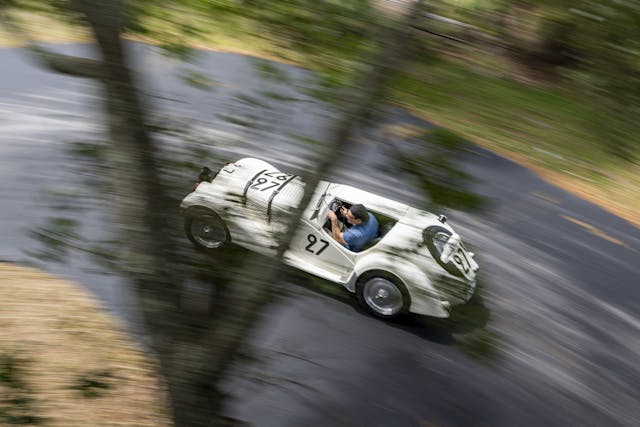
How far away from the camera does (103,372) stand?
2.97 meters

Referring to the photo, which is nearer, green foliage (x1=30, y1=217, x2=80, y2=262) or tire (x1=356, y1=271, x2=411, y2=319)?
green foliage (x1=30, y1=217, x2=80, y2=262)

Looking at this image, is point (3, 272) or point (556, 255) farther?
point (556, 255)

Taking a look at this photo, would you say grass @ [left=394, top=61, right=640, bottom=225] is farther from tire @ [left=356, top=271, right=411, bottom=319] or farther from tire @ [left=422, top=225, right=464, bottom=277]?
tire @ [left=356, top=271, right=411, bottom=319]

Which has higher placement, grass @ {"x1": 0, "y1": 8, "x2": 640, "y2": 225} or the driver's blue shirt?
→ grass @ {"x1": 0, "y1": 8, "x2": 640, "y2": 225}

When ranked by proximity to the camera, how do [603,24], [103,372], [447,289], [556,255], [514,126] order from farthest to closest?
[556,255] → [103,372] → [447,289] → [514,126] → [603,24]

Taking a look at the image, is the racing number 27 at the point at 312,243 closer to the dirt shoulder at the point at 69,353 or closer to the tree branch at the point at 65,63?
the dirt shoulder at the point at 69,353

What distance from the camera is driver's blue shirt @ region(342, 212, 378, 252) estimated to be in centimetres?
599

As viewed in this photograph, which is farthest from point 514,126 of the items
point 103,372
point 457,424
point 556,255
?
point 556,255

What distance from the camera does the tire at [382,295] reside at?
5914 mm

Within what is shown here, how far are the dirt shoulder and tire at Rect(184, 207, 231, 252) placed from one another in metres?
1.37

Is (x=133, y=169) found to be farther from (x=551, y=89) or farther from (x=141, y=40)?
(x=551, y=89)

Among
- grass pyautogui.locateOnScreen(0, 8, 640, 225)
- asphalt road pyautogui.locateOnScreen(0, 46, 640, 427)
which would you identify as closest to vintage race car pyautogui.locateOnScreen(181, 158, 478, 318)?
asphalt road pyautogui.locateOnScreen(0, 46, 640, 427)

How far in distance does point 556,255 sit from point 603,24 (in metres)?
6.98

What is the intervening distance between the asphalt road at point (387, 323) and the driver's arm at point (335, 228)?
64cm
